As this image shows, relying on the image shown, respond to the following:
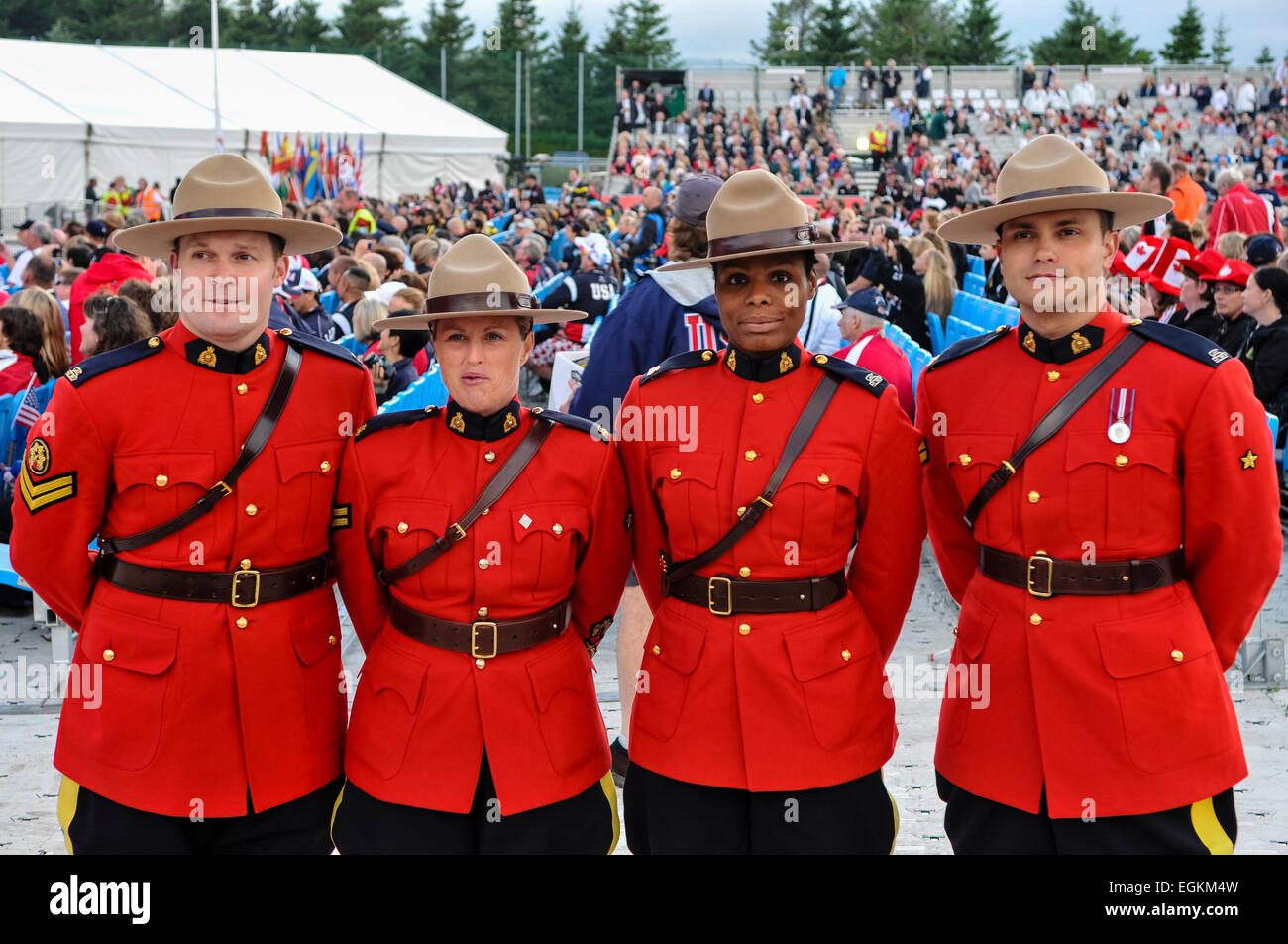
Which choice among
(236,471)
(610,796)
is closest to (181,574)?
(236,471)

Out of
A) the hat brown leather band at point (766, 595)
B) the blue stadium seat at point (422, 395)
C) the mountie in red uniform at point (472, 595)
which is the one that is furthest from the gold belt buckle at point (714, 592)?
the blue stadium seat at point (422, 395)

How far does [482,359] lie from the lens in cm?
320

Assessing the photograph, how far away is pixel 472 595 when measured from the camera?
3133mm

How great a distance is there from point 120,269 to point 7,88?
24693mm

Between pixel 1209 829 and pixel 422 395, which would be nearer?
pixel 1209 829

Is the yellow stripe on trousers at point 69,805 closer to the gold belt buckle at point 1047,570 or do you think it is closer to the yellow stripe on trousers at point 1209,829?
the gold belt buckle at point 1047,570

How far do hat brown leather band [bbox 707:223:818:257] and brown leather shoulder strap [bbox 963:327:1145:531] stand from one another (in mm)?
685

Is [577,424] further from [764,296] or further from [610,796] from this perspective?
[610,796]

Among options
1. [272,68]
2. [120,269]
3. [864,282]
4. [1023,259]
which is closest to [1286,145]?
[272,68]

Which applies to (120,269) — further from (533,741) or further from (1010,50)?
(1010,50)

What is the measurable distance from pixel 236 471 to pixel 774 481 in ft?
4.18

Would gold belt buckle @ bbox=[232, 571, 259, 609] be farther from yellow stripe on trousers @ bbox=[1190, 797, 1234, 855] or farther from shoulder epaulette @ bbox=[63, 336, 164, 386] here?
yellow stripe on trousers @ bbox=[1190, 797, 1234, 855]

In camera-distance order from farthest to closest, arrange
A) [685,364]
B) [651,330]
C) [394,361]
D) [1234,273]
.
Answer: [1234,273], [394,361], [651,330], [685,364]

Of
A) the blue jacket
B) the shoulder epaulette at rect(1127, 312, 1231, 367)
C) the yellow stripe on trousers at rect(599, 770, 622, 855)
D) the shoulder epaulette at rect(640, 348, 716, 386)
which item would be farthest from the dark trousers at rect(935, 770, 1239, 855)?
the blue jacket
